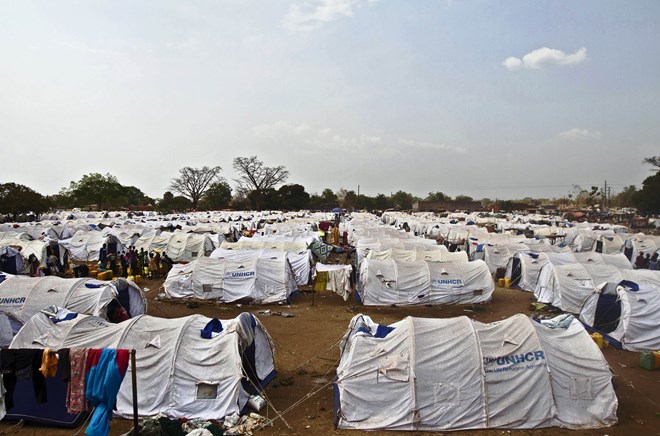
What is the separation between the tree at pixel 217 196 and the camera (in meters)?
116

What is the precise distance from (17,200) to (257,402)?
202 feet

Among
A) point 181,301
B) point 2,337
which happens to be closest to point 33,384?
point 2,337

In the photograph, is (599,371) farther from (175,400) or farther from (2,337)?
(2,337)

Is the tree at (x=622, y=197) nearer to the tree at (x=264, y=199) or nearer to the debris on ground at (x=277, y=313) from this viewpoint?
the tree at (x=264, y=199)

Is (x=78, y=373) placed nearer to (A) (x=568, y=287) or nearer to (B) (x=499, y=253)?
(A) (x=568, y=287)

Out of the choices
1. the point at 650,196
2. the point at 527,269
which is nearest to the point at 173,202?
the point at 650,196

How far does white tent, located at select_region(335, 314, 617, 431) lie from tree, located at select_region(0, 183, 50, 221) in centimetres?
6251

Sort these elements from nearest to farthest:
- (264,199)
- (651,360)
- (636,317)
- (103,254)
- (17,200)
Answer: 1. (651,360)
2. (636,317)
3. (103,254)
4. (17,200)
5. (264,199)

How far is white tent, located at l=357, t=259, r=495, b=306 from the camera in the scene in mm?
20672

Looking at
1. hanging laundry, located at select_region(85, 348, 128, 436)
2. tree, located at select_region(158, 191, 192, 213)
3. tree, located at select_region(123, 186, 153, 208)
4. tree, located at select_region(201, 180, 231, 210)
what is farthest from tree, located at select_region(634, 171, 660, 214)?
tree, located at select_region(123, 186, 153, 208)

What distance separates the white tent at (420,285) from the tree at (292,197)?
93.1m

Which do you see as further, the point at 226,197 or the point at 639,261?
the point at 226,197

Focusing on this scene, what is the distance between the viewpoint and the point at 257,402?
10477 millimetres

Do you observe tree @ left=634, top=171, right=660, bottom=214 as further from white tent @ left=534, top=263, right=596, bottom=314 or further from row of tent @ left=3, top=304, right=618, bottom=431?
row of tent @ left=3, top=304, right=618, bottom=431
